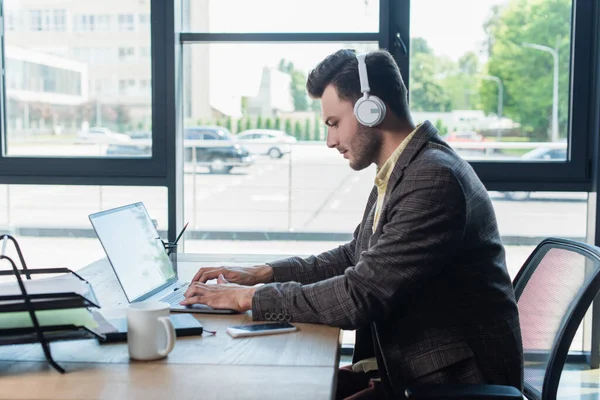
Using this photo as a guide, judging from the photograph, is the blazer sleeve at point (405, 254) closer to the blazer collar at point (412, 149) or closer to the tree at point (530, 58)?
the blazer collar at point (412, 149)

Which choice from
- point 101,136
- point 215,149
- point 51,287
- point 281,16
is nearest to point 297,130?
point 215,149

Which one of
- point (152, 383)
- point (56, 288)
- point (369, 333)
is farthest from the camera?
point (369, 333)

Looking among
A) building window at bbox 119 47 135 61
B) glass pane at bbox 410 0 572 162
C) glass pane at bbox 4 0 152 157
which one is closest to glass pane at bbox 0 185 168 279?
glass pane at bbox 4 0 152 157

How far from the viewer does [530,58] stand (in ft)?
10.9

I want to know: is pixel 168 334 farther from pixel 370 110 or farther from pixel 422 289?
pixel 370 110

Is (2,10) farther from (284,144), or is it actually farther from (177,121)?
(284,144)

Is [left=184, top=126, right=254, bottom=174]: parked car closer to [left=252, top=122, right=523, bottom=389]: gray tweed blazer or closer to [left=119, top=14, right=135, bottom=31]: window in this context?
[left=119, top=14, right=135, bottom=31]: window

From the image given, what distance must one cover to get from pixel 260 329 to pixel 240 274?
0.41 m

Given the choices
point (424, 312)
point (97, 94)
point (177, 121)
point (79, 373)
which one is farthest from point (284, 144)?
point (79, 373)

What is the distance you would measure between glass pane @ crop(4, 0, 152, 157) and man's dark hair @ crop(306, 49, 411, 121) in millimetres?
1643

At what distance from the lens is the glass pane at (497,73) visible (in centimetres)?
331

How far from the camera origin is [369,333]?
1970 mm

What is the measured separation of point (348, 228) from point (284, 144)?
49 centimetres

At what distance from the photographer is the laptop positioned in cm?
185
